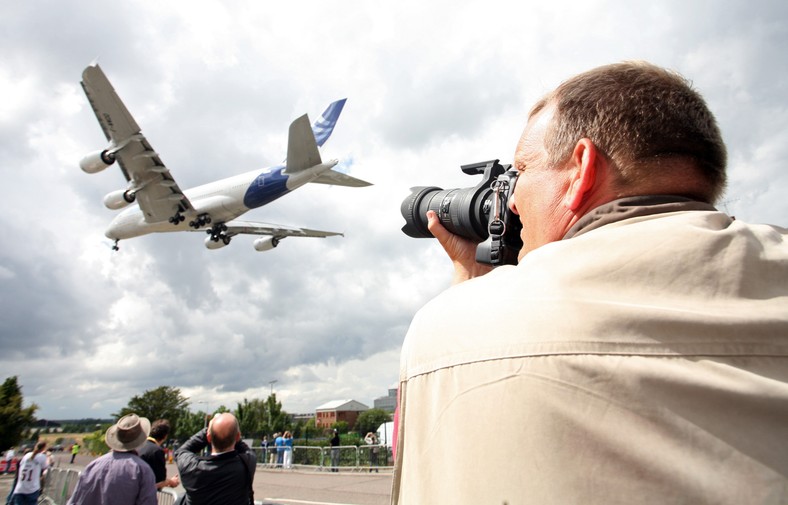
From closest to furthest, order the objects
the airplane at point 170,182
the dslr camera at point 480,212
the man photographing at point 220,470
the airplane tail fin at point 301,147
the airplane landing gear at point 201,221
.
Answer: the dslr camera at point 480,212 → the man photographing at point 220,470 → the airplane at point 170,182 → the airplane tail fin at point 301,147 → the airplane landing gear at point 201,221

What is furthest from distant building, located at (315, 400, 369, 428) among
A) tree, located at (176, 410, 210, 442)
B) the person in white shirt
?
the person in white shirt

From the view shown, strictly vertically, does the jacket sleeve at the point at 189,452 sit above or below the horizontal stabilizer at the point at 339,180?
below

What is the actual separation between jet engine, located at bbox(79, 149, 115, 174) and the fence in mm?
14245

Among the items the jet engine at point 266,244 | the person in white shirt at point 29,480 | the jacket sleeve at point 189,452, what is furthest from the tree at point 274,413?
the jacket sleeve at point 189,452

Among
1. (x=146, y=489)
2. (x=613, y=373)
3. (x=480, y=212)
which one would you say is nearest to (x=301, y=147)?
(x=146, y=489)

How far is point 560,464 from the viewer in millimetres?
729

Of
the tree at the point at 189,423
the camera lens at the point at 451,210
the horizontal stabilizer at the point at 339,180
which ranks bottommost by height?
the tree at the point at 189,423

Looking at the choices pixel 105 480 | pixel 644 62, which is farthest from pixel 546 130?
pixel 105 480

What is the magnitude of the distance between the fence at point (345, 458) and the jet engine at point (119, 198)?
1331cm

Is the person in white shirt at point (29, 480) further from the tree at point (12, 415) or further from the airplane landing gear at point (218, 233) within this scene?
the tree at point (12, 415)

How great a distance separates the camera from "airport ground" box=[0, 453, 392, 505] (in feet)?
40.9

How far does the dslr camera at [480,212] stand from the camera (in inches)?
58.7

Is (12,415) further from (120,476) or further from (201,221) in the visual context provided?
(120,476)

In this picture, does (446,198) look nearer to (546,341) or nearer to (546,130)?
(546,130)
